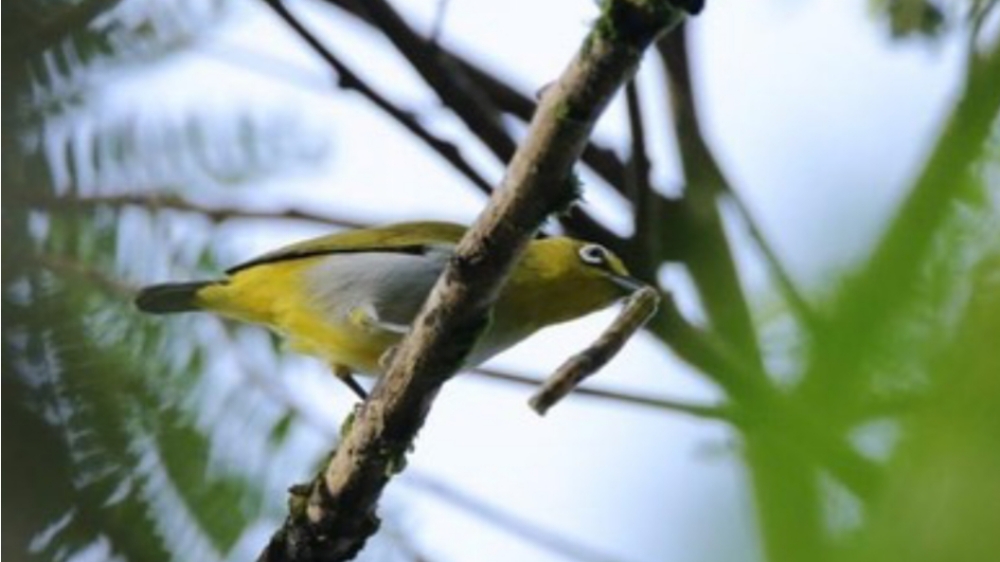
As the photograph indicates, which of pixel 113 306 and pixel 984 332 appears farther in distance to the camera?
pixel 113 306

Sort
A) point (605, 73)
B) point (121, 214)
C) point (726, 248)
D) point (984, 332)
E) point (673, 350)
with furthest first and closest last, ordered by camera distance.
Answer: point (673, 350)
point (726, 248)
point (121, 214)
point (605, 73)
point (984, 332)

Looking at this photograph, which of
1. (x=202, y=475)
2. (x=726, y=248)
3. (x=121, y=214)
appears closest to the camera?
(x=202, y=475)

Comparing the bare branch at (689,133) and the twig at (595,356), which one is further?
the bare branch at (689,133)

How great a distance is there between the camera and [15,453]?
96 cm

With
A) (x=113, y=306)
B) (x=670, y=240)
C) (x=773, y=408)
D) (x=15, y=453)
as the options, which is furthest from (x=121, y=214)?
(x=670, y=240)

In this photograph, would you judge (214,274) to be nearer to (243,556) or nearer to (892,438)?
(243,556)

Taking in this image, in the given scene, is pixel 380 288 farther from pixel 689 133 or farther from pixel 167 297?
pixel 167 297

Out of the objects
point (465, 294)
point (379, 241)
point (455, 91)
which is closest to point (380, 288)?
point (379, 241)

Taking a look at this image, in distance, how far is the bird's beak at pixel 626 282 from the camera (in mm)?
2295

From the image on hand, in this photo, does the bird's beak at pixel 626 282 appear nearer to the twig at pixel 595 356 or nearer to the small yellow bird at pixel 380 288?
the small yellow bird at pixel 380 288

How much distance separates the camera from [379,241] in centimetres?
238

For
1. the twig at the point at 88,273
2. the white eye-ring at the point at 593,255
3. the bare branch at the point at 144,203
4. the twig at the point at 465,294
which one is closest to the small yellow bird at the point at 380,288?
the white eye-ring at the point at 593,255

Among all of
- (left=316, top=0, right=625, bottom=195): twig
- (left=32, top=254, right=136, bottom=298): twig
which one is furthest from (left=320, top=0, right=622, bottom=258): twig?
(left=32, top=254, right=136, bottom=298): twig

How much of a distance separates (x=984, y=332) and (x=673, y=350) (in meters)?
1.68
